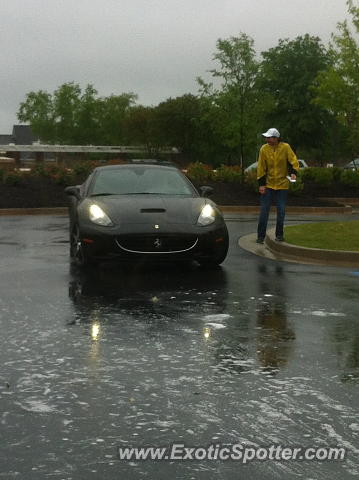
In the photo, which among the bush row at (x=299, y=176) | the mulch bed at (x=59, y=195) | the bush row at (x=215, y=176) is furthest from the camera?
the bush row at (x=299, y=176)

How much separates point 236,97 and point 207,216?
24079mm

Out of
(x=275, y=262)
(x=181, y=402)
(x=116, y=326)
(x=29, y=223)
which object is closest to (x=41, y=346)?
(x=116, y=326)

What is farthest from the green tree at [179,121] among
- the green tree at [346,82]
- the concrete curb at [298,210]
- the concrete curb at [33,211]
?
the concrete curb at [33,211]

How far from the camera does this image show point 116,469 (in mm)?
4098

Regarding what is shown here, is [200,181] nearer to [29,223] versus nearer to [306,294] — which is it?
[29,223]

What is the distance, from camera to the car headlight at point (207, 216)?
11.4 metres

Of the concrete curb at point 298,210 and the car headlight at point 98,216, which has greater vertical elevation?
the car headlight at point 98,216

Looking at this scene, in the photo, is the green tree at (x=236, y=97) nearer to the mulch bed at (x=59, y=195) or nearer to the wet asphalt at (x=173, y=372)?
the mulch bed at (x=59, y=195)

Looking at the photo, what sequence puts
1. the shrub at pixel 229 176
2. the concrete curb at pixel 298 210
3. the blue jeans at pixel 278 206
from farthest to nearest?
the shrub at pixel 229 176 → the concrete curb at pixel 298 210 → the blue jeans at pixel 278 206

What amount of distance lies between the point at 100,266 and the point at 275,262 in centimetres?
260

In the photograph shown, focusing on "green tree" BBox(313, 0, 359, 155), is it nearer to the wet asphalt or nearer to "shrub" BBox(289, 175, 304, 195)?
"shrub" BBox(289, 175, 304, 195)

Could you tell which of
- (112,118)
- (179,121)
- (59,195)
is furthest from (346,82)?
(112,118)

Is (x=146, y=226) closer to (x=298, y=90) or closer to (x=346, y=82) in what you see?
(x=346, y=82)

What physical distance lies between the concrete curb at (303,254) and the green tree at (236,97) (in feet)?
64.9
